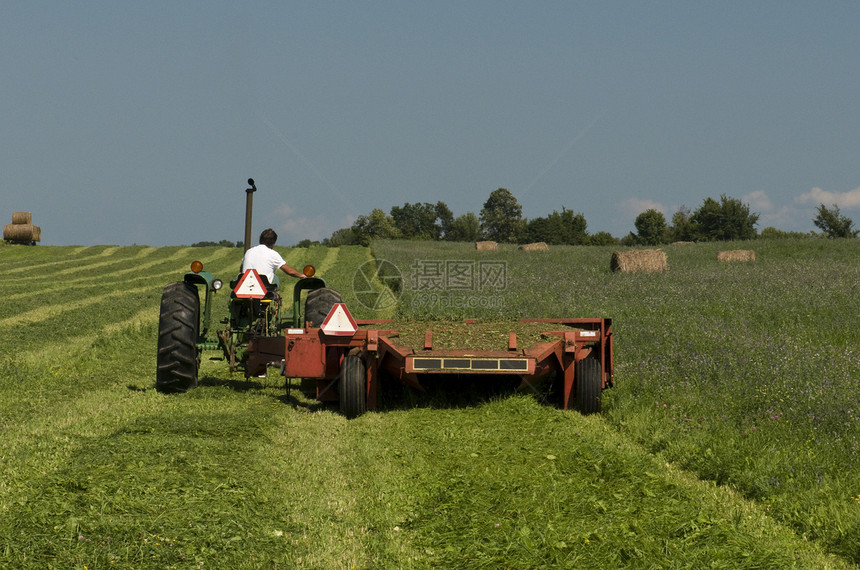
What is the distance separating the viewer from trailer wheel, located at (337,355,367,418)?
27.5ft

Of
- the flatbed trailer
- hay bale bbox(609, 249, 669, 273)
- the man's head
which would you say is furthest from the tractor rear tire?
hay bale bbox(609, 249, 669, 273)

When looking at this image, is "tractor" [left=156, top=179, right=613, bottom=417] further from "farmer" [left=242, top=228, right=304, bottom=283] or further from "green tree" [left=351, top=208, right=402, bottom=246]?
"green tree" [left=351, top=208, right=402, bottom=246]

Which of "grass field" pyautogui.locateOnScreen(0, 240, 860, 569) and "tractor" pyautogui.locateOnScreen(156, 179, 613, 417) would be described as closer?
"grass field" pyautogui.locateOnScreen(0, 240, 860, 569)

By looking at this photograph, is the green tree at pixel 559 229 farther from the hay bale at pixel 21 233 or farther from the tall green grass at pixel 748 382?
the tall green grass at pixel 748 382

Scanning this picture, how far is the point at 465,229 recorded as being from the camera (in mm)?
111875

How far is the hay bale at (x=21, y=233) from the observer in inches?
1998

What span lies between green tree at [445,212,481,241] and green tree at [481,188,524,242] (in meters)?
3.80

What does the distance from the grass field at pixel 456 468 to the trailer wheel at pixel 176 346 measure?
0.29m

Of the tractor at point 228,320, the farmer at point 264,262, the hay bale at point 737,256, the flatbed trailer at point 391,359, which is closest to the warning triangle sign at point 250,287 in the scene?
the tractor at point 228,320

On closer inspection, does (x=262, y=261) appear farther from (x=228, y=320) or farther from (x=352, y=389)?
(x=352, y=389)

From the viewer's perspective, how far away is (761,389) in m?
8.38

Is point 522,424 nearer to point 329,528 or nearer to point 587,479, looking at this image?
point 587,479

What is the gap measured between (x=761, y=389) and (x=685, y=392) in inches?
31.5

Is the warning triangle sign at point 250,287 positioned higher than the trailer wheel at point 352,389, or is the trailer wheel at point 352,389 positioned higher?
the warning triangle sign at point 250,287
